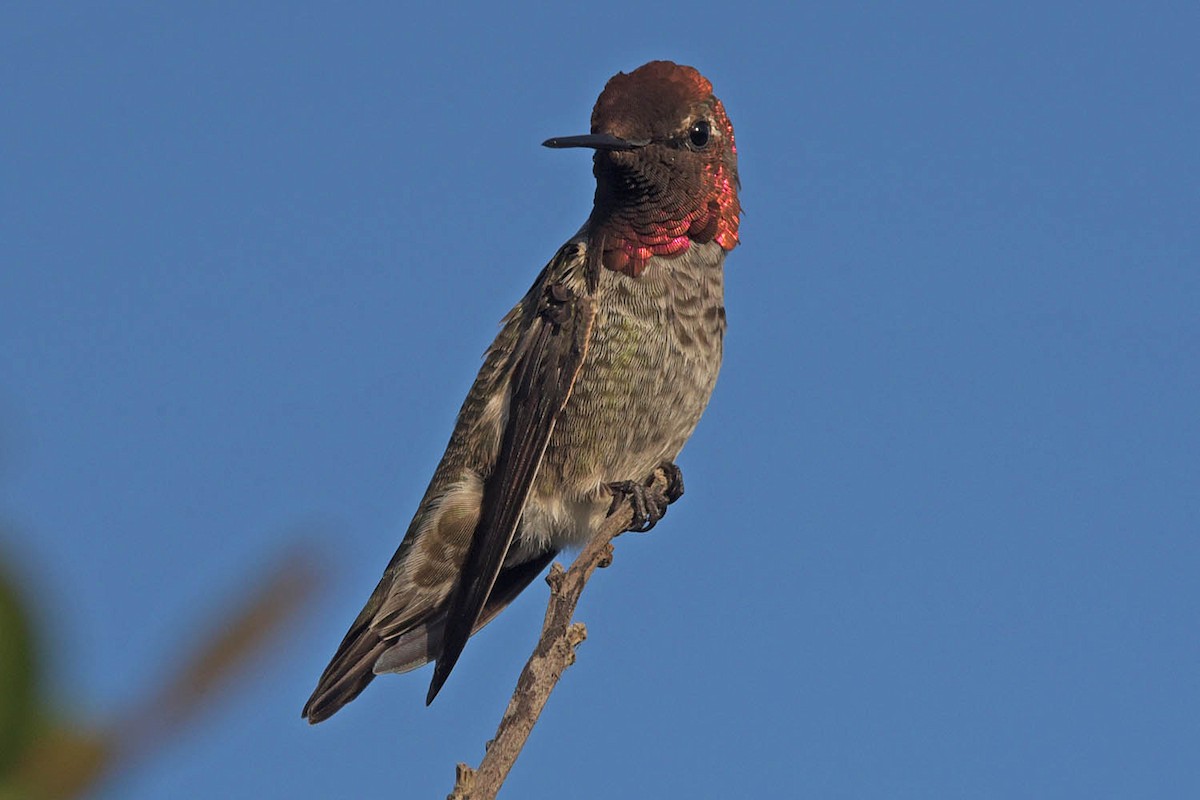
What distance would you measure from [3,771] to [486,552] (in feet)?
16.8

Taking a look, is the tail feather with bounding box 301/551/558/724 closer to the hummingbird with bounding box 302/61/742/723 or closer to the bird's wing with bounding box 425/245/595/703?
the hummingbird with bounding box 302/61/742/723

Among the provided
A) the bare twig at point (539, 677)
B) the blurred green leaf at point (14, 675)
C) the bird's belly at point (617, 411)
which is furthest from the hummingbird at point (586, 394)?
the blurred green leaf at point (14, 675)

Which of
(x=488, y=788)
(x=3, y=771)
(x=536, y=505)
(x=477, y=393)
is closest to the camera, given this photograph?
(x=3, y=771)

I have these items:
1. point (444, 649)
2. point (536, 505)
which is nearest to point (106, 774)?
point (444, 649)

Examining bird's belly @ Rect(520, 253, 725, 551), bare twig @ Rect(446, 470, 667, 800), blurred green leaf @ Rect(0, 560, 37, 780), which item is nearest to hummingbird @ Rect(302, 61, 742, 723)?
bird's belly @ Rect(520, 253, 725, 551)

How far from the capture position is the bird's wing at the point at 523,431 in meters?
5.83

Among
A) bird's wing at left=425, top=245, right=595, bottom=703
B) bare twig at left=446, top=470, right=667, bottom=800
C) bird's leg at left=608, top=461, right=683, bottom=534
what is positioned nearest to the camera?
bare twig at left=446, top=470, right=667, bottom=800

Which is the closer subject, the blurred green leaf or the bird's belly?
the blurred green leaf

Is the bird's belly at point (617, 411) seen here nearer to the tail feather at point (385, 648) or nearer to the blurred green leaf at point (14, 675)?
the tail feather at point (385, 648)

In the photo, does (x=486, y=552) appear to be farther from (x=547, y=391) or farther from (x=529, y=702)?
(x=529, y=702)

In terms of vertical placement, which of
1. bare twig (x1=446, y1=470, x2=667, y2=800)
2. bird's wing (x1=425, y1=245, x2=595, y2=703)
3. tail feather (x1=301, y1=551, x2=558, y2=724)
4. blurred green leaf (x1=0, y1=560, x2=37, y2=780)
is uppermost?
bird's wing (x1=425, y1=245, x2=595, y2=703)

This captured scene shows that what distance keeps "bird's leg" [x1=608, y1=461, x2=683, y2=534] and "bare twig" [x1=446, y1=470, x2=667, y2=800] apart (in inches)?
45.0

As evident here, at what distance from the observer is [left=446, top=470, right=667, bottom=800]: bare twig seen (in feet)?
11.1

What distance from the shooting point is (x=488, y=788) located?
11.1 ft
